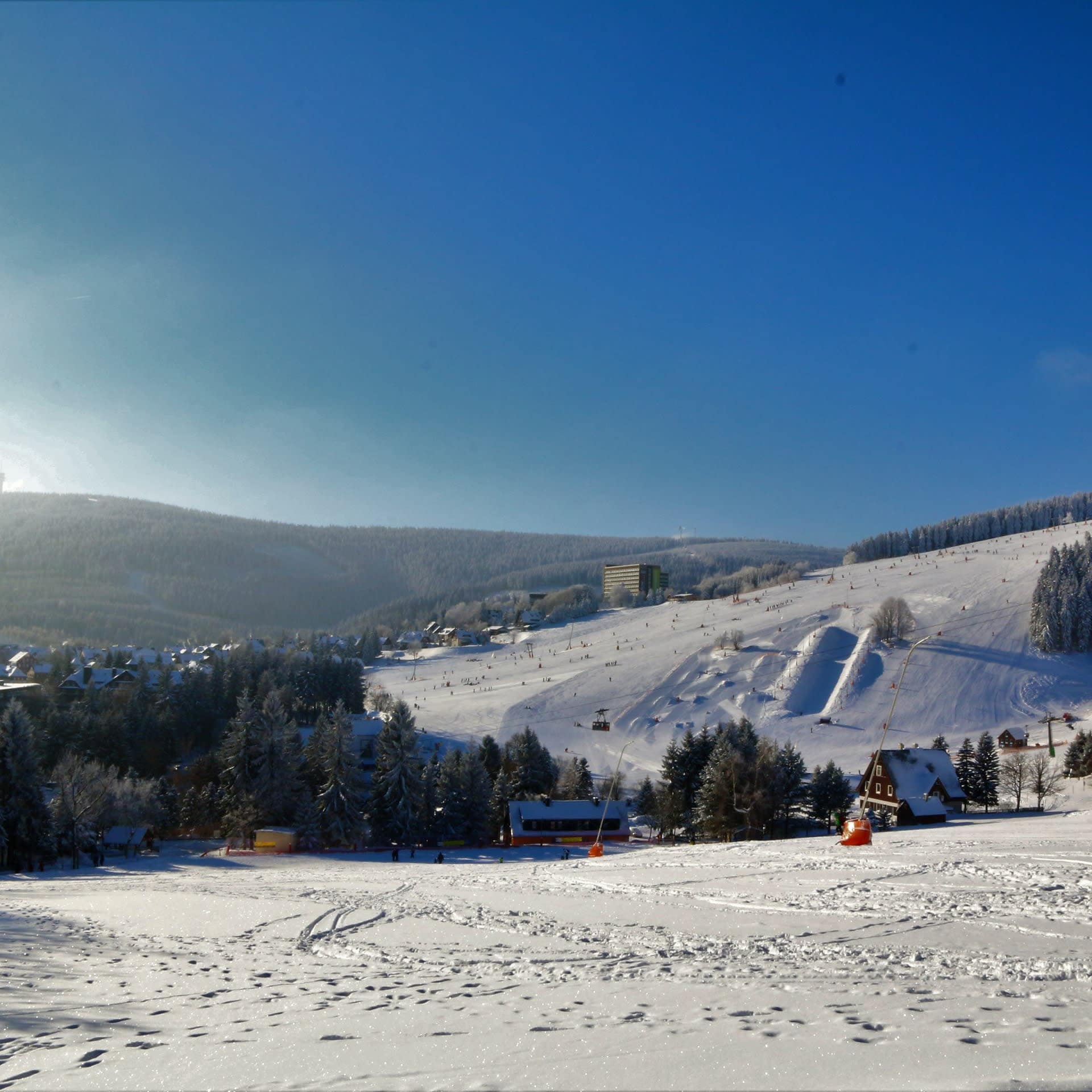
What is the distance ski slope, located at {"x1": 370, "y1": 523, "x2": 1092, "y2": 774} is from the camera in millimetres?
90375

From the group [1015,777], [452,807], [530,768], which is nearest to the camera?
[452,807]

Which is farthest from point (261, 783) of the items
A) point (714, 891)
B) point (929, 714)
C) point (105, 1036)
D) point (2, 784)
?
point (929, 714)

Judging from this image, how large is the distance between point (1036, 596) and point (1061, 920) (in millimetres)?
128691

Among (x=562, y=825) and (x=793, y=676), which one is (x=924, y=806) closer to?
(x=562, y=825)

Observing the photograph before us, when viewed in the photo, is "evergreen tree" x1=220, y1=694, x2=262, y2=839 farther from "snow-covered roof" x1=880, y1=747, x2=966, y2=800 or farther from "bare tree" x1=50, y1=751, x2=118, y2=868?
"snow-covered roof" x1=880, y1=747, x2=966, y2=800

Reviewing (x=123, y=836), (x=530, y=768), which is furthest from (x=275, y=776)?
(x=530, y=768)

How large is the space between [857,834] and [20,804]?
39.5 m

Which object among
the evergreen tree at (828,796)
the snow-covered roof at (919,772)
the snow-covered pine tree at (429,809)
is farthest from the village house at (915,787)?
the snow-covered pine tree at (429,809)

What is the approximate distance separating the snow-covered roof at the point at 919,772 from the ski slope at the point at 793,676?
65.0 feet

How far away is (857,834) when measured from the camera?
78.7 ft

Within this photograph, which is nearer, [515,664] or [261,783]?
[261,783]

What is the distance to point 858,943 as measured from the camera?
31.8 ft

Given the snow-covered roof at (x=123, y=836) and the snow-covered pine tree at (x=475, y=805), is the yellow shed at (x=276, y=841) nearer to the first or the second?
the snow-covered roof at (x=123, y=836)

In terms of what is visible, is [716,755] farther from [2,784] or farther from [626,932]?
[626,932]
